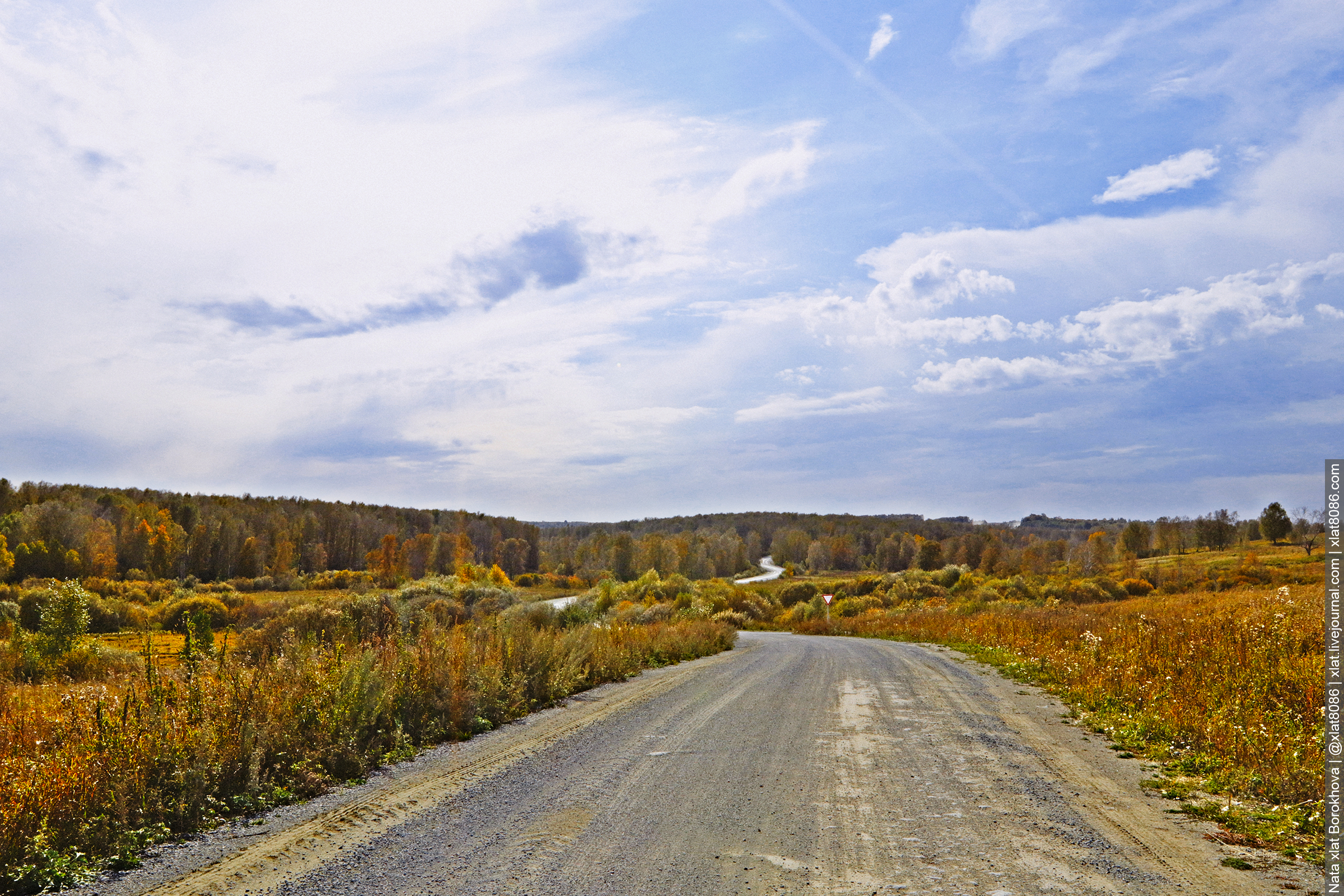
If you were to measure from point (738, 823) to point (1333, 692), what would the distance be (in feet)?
24.8

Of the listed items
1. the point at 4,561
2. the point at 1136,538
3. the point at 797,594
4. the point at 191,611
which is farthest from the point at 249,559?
the point at 1136,538

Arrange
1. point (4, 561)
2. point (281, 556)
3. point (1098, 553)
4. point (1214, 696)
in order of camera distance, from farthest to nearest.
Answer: point (281, 556), point (1098, 553), point (4, 561), point (1214, 696)

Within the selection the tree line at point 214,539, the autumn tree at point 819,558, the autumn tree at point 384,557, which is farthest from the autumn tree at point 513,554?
the autumn tree at point 819,558

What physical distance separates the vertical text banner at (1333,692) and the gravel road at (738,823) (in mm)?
456

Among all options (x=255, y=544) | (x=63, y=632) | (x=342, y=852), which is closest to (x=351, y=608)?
(x=63, y=632)

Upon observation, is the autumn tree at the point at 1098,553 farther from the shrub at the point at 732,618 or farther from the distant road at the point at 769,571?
the shrub at the point at 732,618

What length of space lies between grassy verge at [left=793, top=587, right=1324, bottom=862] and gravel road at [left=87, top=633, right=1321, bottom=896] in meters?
0.52

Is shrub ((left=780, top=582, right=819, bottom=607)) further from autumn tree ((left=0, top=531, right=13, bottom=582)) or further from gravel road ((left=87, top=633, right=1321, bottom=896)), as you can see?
autumn tree ((left=0, top=531, right=13, bottom=582))

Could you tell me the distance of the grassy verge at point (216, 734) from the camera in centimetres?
541

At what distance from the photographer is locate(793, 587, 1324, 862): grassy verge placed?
628 centimetres

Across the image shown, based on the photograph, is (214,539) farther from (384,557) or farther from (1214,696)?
(1214,696)

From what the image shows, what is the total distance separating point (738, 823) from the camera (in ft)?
19.4

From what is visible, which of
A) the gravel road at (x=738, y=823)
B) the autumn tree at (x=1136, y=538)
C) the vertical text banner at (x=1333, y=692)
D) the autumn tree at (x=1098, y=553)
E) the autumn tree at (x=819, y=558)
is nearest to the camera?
the gravel road at (x=738, y=823)

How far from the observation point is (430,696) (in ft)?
31.9
